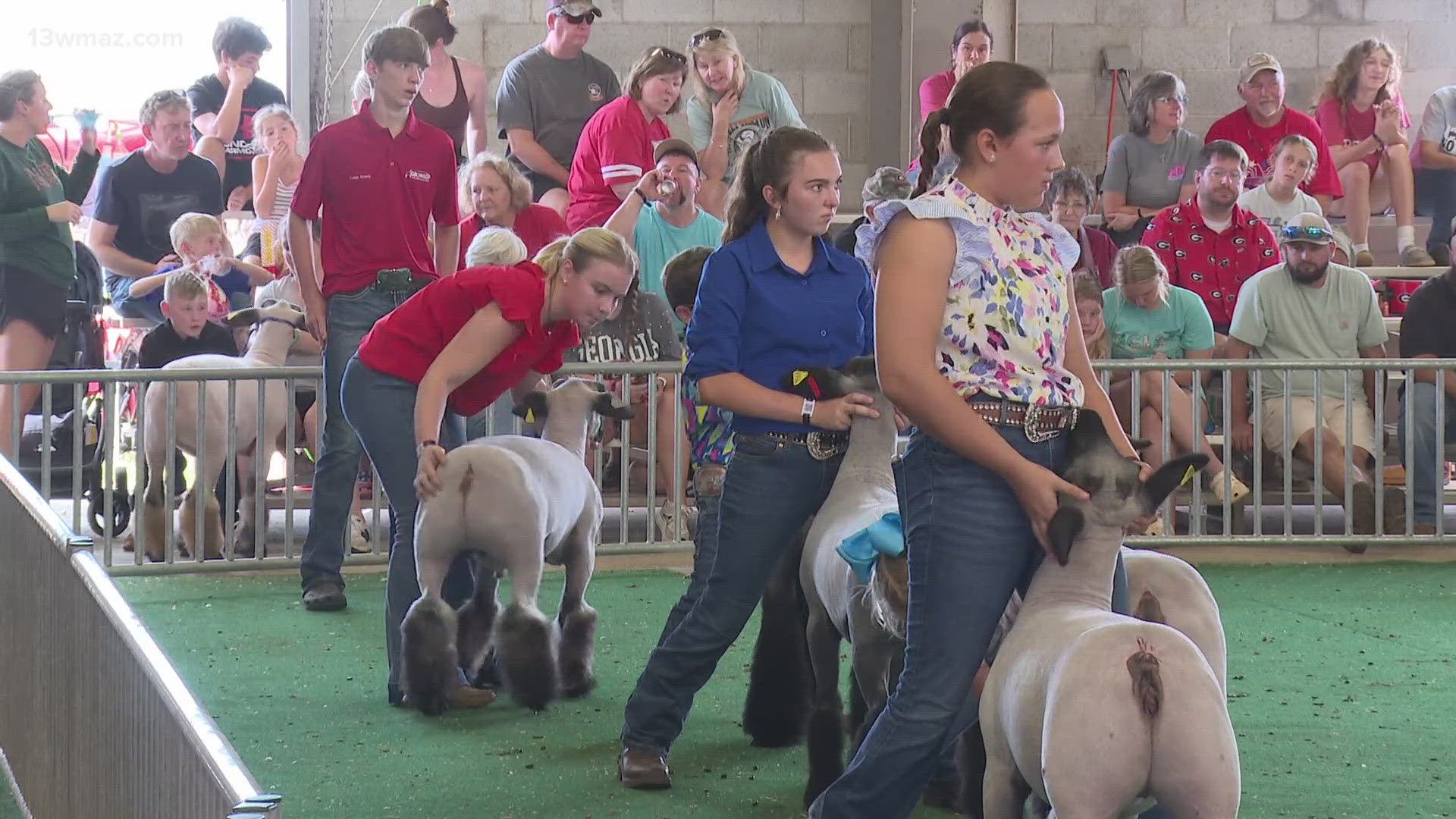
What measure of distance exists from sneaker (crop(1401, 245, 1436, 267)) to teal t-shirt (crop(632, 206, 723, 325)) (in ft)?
15.4

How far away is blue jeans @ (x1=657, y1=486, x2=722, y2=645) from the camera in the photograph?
4.00 meters

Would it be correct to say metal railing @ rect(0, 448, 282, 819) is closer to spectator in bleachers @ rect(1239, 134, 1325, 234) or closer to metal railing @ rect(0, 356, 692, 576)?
metal railing @ rect(0, 356, 692, 576)

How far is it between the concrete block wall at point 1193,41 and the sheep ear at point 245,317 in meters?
6.42

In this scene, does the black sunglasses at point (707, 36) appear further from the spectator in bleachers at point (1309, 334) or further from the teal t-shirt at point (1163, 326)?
the spectator in bleachers at point (1309, 334)

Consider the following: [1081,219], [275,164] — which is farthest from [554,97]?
[1081,219]

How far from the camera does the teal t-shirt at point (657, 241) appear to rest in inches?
300

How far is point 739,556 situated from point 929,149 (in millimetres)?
1110

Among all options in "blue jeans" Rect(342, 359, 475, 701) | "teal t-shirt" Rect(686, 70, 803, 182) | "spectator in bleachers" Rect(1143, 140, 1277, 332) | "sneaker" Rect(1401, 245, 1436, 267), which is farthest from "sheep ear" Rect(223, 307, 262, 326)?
"sneaker" Rect(1401, 245, 1436, 267)

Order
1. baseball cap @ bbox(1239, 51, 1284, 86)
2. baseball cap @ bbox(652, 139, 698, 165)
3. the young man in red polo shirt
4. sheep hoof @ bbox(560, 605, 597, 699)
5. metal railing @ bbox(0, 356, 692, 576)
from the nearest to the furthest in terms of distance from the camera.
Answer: sheep hoof @ bbox(560, 605, 597, 699) < the young man in red polo shirt < metal railing @ bbox(0, 356, 692, 576) < baseball cap @ bbox(652, 139, 698, 165) < baseball cap @ bbox(1239, 51, 1284, 86)

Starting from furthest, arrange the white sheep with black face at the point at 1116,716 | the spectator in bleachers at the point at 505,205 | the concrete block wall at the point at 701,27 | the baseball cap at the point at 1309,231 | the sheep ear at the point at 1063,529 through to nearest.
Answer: the concrete block wall at the point at 701,27, the baseball cap at the point at 1309,231, the spectator in bleachers at the point at 505,205, the sheep ear at the point at 1063,529, the white sheep with black face at the point at 1116,716

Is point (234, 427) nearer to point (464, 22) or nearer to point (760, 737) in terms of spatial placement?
point (760, 737)

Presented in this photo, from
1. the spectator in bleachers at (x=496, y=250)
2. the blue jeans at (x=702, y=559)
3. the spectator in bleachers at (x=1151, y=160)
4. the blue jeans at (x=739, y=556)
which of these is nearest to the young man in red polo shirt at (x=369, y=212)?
the spectator in bleachers at (x=496, y=250)

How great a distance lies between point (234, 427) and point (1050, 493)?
193 inches

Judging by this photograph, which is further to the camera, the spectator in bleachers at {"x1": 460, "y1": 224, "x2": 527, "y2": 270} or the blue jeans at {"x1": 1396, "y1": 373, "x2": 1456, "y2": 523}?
the blue jeans at {"x1": 1396, "y1": 373, "x2": 1456, "y2": 523}
